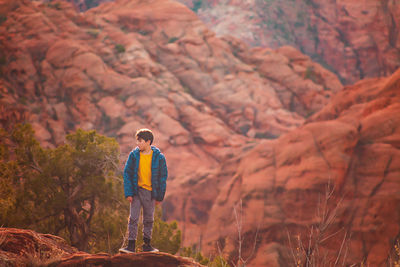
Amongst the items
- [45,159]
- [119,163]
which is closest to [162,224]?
[119,163]

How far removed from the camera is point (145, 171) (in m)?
6.33

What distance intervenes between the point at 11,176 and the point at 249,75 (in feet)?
103

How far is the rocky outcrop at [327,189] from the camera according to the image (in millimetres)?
12945

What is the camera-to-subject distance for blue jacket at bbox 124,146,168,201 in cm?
621

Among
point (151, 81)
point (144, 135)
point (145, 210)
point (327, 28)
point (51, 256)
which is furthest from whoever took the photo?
point (327, 28)

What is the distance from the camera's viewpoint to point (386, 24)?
54.7 meters

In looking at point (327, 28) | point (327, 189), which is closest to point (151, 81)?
point (327, 189)

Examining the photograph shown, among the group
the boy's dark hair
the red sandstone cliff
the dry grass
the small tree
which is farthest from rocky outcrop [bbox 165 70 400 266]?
the boy's dark hair

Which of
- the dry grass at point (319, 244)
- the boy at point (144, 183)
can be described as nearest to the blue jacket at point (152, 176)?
the boy at point (144, 183)

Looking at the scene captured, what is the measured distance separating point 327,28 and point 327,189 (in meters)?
58.3

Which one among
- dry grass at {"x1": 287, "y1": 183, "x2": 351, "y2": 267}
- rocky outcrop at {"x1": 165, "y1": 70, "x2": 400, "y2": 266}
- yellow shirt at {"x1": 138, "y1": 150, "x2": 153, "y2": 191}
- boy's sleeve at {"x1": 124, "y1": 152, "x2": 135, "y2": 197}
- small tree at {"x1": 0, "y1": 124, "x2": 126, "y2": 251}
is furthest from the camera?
rocky outcrop at {"x1": 165, "y1": 70, "x2": 400, "y2": 266}

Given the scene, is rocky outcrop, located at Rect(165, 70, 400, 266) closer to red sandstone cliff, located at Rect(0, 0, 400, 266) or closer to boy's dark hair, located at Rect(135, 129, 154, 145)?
red sandstone cliff, located at Rect(0, 0, 400, 266)

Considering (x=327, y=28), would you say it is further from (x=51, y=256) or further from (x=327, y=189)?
(x=51, y=256)

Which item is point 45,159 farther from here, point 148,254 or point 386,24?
point 386,24
